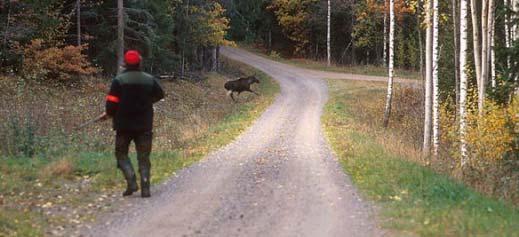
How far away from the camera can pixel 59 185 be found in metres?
9.71

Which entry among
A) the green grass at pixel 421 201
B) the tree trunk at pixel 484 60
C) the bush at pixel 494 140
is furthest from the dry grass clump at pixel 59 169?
the tree trunk at pixel 484 60

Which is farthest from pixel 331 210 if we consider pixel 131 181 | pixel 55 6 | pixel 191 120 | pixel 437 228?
pixel 55 6

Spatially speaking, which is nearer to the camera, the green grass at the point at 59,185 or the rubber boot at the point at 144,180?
the green grass at the point at 59,185

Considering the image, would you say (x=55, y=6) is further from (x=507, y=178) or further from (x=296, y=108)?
(x=507, y=178)

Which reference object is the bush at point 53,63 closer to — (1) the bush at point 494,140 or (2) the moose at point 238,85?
(2) the moose at point 238,85

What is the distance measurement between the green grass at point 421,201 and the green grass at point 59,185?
383 cm

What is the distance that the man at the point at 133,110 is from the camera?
863 centimetres

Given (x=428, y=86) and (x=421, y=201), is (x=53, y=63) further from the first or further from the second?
(x=421, y=201)

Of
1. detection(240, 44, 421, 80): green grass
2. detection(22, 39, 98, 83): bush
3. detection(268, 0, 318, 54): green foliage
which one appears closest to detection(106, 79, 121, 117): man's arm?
detection(22, 39, 98, 83): bush

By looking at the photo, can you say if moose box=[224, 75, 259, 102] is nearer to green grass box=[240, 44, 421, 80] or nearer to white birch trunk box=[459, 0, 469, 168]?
green grass box=[240, 44, 421, 80]

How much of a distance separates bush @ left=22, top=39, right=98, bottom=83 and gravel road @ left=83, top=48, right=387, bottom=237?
12852 millimetres

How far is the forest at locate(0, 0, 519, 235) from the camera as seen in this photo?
1406cm

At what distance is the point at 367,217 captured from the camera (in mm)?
8102

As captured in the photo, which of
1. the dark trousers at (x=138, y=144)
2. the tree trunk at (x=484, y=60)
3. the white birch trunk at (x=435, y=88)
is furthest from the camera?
the white birch trunk at (x=435, y=88)
